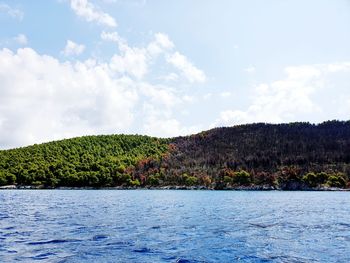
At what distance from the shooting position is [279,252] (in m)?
29.2

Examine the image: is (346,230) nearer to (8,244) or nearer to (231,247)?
(231,247)

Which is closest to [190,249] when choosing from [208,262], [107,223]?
[208,262]

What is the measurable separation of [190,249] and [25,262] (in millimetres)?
10972

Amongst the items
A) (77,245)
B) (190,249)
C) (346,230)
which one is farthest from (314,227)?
(77,245)

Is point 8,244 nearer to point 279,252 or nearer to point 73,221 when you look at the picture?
point 73,221

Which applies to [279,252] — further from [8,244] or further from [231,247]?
[8,244]

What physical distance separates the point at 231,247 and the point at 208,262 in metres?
5.31

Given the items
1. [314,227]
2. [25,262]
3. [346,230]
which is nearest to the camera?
[25,262]

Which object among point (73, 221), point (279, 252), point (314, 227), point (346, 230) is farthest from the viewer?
point (73, 221)

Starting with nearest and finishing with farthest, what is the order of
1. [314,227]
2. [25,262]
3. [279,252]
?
1. [25,262]
2. [279,252]
3. [314,227]

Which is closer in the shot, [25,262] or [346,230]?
[25,262]

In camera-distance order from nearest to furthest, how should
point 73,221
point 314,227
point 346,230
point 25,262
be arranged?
point 25,262
point 346,230
point 314,227
point 73,221

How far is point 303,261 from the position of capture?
2612cm

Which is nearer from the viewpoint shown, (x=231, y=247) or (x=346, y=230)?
(x=231, y=247)
